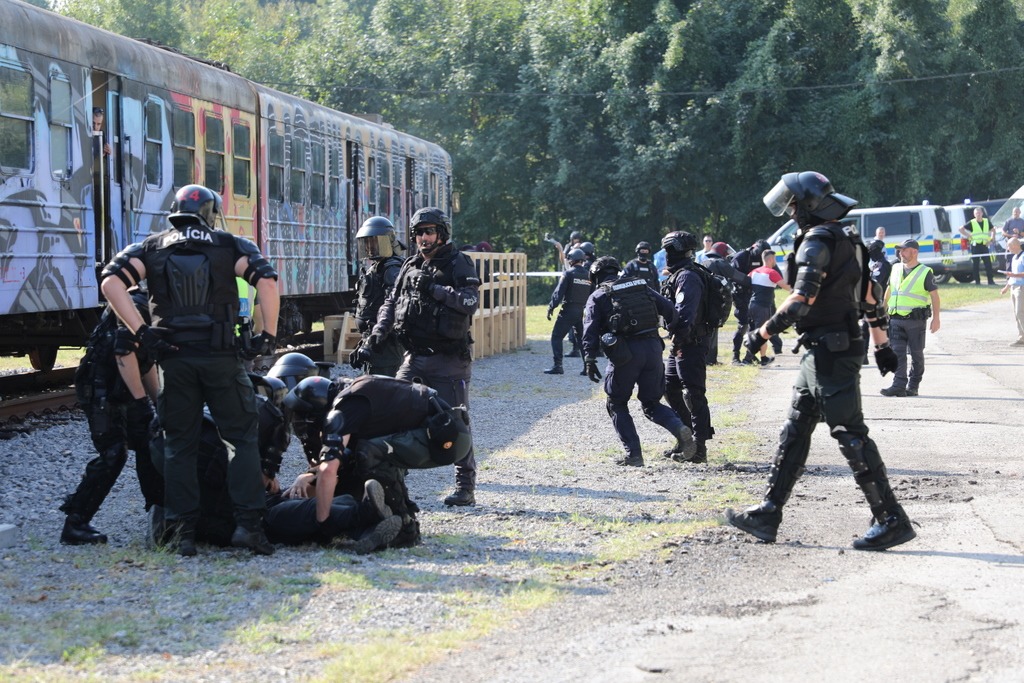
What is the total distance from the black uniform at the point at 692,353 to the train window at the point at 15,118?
5.12 meters

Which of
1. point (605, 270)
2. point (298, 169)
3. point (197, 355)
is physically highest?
point (298, 169)

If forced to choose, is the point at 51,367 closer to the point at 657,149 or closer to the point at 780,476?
the point at 780,476

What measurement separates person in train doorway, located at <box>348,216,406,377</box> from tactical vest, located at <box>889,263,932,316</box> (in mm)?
7034

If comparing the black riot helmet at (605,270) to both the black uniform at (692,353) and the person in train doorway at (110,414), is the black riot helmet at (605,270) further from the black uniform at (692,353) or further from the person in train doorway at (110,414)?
the person in train doorway at (110,414)

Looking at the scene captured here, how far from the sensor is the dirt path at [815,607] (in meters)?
4.85

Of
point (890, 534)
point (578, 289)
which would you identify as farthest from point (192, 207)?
point (578, 289)

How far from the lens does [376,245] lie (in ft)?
30.6

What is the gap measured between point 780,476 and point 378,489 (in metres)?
1.99

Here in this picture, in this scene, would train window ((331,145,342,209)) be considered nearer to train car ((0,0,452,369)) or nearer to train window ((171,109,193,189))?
train car ((0,0,452,369))

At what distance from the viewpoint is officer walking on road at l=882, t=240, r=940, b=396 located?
14641 millimetres

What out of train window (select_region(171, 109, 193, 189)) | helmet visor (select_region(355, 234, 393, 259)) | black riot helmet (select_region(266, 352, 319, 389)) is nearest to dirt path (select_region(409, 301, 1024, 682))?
black riot helmet (select_region(266, 352, 319, 389))

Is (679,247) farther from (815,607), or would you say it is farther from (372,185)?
(372,185)

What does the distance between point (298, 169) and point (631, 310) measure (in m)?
8.55

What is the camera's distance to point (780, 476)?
23.0ft
